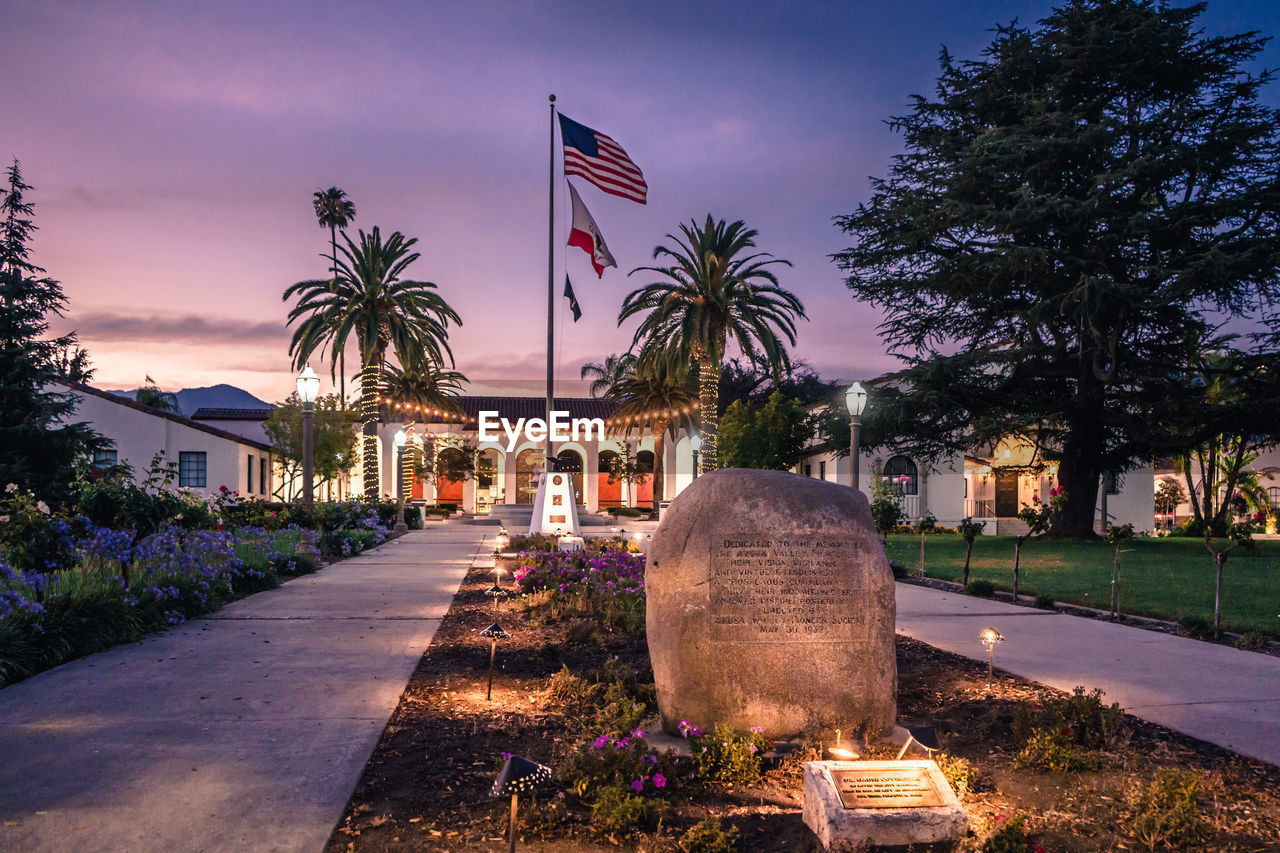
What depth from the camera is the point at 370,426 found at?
35000mm

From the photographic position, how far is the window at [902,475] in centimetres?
3812

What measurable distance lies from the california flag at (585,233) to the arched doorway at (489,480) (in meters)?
32.9

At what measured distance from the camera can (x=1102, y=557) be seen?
67.7ft

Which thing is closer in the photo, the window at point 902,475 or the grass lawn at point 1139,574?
the grass lawn at point 1139,574

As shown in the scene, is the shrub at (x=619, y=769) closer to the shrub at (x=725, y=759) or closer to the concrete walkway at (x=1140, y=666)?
the shrub at (x=725, y=759)

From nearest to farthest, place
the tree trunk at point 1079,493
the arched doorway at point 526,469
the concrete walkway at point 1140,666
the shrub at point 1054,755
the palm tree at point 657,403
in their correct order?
the shrub at point 1054,755 → the concrete walkway at point 1140,666 → the tree trunk at point 1079,493 → the palm tree at point 657,403 → the arched doorway at point 526,469

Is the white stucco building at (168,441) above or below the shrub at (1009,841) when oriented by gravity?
above

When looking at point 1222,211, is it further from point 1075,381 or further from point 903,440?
point 903,440

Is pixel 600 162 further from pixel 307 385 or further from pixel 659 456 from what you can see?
pixel 659 456

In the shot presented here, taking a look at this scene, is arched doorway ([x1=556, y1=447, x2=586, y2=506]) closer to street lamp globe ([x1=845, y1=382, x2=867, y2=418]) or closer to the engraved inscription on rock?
street lamp globe ([x1=845, y1=382, x2=867, y2=418])

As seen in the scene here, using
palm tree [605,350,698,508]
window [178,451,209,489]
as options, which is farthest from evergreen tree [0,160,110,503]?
palm tree [605,350,698,508]

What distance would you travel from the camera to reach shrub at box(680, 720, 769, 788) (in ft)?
14.4

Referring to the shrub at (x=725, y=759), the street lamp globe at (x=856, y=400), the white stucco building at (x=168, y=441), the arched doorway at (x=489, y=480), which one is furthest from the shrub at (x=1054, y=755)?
the arched doorway at (x=489, y=480)

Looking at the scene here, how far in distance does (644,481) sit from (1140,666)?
168ft
